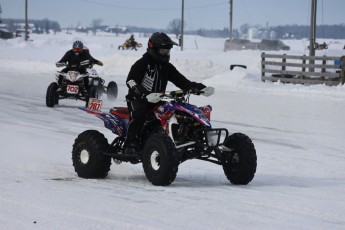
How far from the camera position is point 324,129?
18109 millimetres

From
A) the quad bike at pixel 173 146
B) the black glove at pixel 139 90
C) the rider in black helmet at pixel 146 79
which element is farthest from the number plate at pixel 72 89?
the black glove at pixel 139 90

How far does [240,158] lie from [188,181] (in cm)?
91

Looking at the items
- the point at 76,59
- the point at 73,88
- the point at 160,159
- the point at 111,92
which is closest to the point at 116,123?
the point at 160,159

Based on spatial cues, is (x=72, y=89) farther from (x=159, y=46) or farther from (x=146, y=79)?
(x=159, y=46)

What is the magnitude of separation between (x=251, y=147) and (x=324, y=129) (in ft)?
29.1

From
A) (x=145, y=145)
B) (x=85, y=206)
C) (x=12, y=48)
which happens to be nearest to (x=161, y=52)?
(x=145, y=145)

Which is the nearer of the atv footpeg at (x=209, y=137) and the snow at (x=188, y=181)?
the snow at (x=188, y=181)

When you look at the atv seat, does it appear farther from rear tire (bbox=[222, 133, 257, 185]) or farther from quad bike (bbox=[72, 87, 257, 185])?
rear tire (bbox=[222, 133, 257, 185])

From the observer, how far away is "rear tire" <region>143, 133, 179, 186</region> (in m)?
9.09

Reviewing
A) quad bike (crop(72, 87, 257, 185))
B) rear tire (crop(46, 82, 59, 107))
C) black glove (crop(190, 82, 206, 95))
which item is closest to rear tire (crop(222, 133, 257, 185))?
quad bike (crop(72, 87, 257, 185))

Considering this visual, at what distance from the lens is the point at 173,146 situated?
9.12 m

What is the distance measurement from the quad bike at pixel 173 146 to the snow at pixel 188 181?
0.70 ft

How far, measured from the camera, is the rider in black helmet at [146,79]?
9805mm

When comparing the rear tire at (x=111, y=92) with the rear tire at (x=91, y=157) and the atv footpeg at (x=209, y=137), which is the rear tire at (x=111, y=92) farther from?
the atv footpeg at (x=209, y=137)
